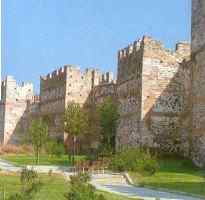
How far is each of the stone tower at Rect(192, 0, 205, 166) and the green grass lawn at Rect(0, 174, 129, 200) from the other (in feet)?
23.4

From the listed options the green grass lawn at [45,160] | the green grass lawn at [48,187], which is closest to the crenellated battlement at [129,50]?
the green grass lawn at [45,160]

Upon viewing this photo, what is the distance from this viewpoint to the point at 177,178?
76.3ft

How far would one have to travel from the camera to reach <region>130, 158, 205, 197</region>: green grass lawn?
2045cm

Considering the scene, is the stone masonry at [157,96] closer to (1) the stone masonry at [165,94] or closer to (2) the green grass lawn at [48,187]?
(1) the stone masonry at [165,94]

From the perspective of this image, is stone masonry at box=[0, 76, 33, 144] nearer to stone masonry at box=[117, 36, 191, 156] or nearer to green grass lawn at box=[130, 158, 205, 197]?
stone masonry at box=[117, 36, 191, 156]

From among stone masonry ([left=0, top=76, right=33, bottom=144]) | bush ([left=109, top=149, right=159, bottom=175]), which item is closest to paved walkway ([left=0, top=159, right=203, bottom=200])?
bush ([left=109, top=149, right=159, bottom=175])

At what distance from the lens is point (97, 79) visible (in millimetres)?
46344

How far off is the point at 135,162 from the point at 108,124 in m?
11.4

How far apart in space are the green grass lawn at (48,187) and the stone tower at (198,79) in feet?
23.4

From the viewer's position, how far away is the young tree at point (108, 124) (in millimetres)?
36719

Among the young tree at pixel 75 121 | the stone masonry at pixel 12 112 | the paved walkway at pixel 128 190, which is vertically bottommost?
the paved walkway at pixel 128 190

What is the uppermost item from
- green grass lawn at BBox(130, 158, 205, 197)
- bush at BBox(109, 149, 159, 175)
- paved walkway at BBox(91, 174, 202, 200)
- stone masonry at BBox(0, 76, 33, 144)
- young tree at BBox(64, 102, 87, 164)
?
stone masonry at BBox(0, 76, 33, 144)

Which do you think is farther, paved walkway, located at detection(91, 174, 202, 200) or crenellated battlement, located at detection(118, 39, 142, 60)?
crenellated battlement, located at detection(118, 39, 142, 60)

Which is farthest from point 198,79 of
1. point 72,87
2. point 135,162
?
point 72,87
